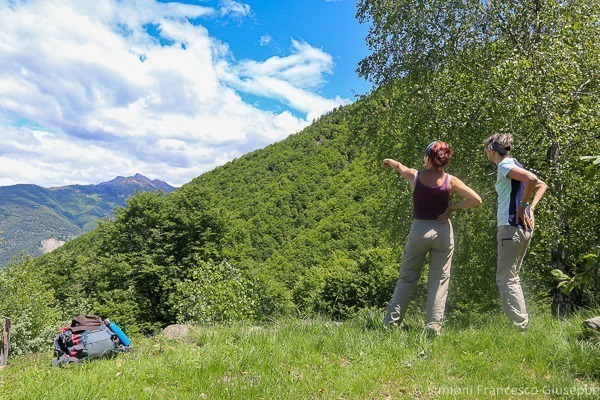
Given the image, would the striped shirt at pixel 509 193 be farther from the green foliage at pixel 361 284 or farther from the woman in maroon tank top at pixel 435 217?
the green foliage at pixel 361 284

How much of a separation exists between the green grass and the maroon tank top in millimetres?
1411

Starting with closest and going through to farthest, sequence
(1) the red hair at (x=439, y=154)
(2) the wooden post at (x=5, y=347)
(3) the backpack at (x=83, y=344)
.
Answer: (1) the red hair at (x=439, y=154) < (3) the backpack at (x=83, y=344) < (2) the wooden post at (x=5, y=347)

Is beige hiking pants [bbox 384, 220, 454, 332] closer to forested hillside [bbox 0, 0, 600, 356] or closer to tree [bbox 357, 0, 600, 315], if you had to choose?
forested hillside [bbox 0, 0, 600, 356]

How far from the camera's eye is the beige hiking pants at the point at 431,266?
4613mm

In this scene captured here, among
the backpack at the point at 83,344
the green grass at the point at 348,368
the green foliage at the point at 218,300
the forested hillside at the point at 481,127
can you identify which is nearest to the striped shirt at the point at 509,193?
the forested hillside at the point at 481,127

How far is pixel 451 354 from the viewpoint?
3.90 meters

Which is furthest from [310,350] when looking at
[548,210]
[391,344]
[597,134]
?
[597,134]

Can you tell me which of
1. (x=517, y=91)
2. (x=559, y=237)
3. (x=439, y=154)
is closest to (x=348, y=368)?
(x=439, y=154)

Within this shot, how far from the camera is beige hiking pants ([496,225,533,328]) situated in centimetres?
463

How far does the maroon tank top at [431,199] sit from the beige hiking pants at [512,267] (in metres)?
0.87

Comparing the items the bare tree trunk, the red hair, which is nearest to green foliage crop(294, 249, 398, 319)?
the bare tree trunk

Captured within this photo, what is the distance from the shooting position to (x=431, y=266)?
4.77 meters

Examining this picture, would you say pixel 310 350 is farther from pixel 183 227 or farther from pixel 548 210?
pixel 183 227

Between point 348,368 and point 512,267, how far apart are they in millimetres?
2506
